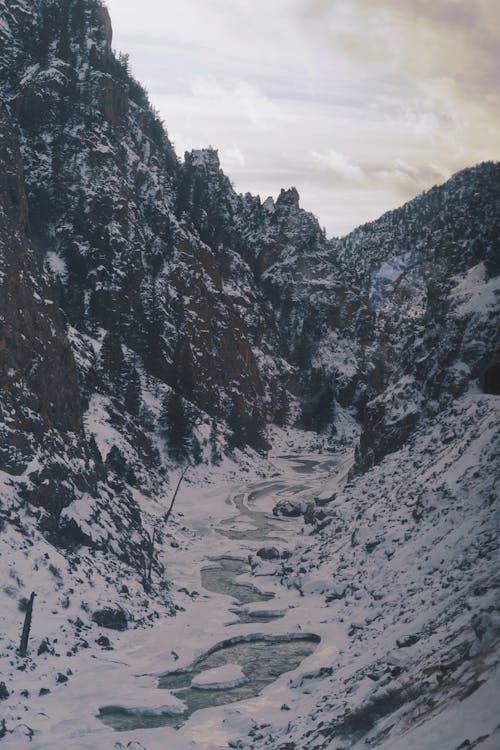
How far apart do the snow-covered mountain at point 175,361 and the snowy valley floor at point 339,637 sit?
0.88ft

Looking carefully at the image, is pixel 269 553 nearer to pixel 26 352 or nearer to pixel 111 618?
pixel 111 618

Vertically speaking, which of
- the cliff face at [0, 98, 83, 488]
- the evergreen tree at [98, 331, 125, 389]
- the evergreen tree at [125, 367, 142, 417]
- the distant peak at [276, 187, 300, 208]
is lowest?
the cliff face at [0, 98, 83, 488]

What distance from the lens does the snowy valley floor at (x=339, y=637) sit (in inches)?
623

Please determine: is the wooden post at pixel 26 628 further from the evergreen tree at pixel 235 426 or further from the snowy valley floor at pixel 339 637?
the evergreen tree at pixel 235 426

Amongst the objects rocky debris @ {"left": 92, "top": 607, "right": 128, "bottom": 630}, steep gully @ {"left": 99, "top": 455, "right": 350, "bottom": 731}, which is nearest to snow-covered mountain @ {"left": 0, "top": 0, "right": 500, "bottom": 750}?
rocky debris @ {"left": 92, "top": 607, "right": 128, "bottom": 630}

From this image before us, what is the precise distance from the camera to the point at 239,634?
2894cm

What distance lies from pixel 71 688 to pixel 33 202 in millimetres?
62682

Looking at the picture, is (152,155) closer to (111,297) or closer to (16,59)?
(16,59)

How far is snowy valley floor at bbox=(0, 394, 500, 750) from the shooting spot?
15820 millimetres

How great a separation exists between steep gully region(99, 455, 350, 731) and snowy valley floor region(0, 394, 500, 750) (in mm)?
110

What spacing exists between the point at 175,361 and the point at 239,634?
169ft

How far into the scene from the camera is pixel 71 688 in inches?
867

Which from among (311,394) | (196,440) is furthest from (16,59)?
(311,394)

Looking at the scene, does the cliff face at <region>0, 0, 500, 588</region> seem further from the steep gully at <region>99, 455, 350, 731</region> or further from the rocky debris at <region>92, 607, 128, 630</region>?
the steep gully at <region>99, 455, 350, 731</region>
